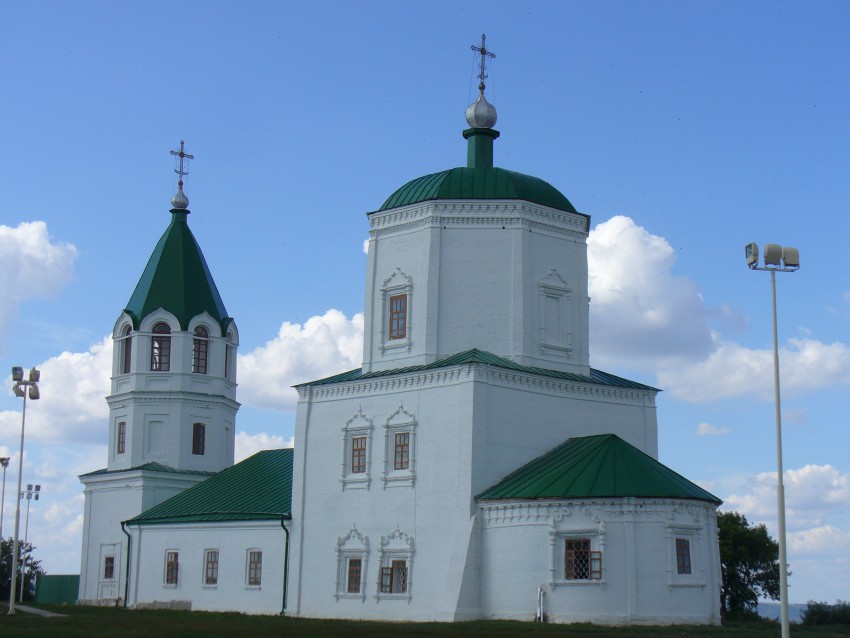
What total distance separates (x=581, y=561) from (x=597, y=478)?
6.00ft

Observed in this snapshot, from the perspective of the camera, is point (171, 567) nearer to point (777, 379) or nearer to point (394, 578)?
point (394, 578)

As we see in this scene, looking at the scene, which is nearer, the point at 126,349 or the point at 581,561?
the point at 581,561

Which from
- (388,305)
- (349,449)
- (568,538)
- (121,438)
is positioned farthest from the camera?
(121,438)

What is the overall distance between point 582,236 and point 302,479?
384 inches

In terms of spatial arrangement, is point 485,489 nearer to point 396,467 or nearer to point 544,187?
point 396,467

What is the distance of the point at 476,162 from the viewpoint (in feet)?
109

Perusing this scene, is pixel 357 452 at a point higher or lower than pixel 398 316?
lower

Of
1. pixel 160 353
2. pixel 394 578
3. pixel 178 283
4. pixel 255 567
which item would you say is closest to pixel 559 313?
pixel 394 578

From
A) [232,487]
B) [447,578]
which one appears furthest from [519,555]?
[232,487]

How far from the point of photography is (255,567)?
111ft

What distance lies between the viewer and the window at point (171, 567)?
120 feet

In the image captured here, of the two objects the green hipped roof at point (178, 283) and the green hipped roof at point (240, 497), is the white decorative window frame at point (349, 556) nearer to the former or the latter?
the green hipped roof at point (240, 497)

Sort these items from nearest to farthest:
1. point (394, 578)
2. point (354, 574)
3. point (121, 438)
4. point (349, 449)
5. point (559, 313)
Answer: point (394, 578) < point (354, 574) < point (349, 449) < point (559, 313) < point (121, 438)

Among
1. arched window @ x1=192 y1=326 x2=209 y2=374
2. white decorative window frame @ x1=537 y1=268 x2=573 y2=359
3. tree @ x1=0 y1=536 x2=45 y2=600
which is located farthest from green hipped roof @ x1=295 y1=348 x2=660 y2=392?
tree @ x1=0 y1=536 x2=45 y2=600
